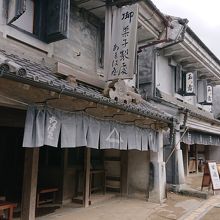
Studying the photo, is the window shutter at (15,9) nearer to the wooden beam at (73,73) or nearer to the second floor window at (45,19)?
the second floor window at (45,19)

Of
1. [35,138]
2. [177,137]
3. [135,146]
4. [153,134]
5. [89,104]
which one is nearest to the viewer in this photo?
[35,138]

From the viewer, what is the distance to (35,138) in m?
6.37

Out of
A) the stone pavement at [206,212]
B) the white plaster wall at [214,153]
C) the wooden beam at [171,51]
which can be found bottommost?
the stone pavement at [206,212]

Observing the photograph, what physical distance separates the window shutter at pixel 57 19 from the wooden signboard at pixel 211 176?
9463mm

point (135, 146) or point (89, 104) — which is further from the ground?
point (89, 104)

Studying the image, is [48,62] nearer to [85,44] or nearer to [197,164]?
[85,44]

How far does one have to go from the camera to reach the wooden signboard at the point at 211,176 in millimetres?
13688

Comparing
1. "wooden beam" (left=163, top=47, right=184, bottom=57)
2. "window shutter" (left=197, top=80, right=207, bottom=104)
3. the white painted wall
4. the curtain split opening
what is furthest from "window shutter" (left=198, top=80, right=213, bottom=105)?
the white painted wall

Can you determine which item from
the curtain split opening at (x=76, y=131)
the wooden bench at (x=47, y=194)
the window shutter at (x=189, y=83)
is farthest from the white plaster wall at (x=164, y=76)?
the wooden bench at (x=47, y=194)

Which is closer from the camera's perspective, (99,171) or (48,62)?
(48,62)

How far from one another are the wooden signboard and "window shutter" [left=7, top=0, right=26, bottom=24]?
1076 centimetres

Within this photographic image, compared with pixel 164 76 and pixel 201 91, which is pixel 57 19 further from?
pixel 201 91

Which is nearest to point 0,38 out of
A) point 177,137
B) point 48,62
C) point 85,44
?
point 48,62

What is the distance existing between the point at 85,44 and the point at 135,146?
4190 millimetres
